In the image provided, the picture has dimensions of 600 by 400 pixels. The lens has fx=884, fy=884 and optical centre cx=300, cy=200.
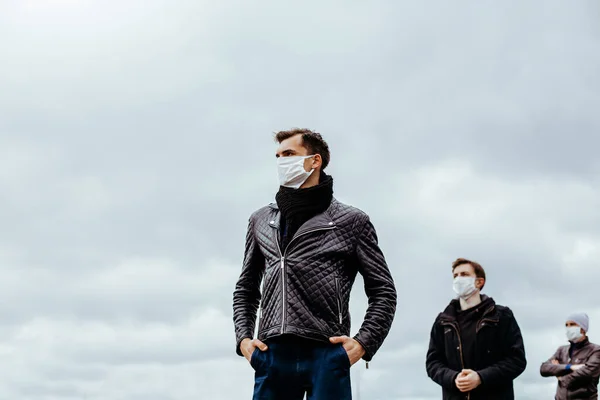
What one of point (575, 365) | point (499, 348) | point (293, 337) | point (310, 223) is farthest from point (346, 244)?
point (575, 365)

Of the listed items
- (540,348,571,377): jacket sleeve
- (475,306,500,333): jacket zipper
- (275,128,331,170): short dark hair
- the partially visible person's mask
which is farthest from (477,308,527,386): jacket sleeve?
the partially visible person's mask

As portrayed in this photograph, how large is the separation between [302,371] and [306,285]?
2.11 ft

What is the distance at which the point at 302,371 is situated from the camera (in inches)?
260

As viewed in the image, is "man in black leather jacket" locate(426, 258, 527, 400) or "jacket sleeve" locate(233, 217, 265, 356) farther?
"man in black leather jacket" locate(426, 258, 527, 400)

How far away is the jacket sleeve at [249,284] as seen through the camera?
7367 millimetres

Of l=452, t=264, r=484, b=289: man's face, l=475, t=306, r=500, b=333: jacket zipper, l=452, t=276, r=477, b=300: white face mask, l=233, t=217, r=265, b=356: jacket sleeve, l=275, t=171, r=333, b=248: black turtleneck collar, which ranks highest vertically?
l=452, t=264, r=484, b=289: man's face

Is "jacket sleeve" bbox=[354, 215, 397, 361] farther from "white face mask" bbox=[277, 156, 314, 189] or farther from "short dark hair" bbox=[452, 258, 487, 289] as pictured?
"short dark hair" bbox=[452, 258, 487, 289]

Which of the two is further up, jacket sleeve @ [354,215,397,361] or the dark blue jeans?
jacket sleeve @ [354,215,397,361]

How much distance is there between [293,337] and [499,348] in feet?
17.6

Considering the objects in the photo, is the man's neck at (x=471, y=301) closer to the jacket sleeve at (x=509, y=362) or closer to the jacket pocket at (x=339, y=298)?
the jacket sleeve at (x=509, y=362)

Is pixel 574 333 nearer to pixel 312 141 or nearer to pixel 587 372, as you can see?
pixel 587 372

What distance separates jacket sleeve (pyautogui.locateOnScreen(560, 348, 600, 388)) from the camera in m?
16.3

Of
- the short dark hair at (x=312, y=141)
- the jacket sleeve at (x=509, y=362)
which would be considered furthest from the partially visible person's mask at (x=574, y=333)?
the short dark hair at (x=312, y=141)

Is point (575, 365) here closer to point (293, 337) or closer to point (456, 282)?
point (456, 282)
